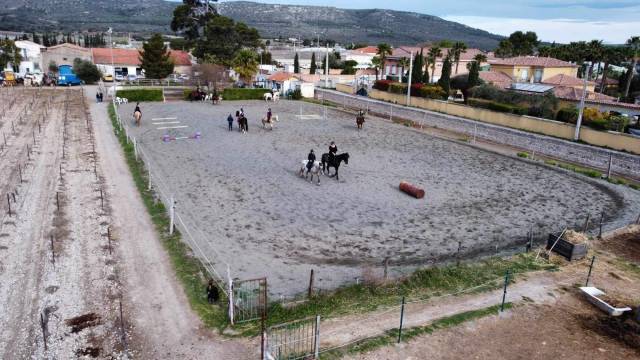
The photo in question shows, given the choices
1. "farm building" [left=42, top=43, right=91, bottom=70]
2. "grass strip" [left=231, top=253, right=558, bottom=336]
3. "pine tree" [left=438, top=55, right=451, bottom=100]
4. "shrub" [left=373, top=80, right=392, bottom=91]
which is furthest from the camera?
"farm building" [left=42, top=43, right=91, bottom=70]

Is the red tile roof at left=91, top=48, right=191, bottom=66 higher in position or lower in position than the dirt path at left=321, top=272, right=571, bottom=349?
higher

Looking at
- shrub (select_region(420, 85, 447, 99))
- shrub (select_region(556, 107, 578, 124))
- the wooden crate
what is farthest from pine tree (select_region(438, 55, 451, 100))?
the wooden crate

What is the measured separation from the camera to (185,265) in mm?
12438

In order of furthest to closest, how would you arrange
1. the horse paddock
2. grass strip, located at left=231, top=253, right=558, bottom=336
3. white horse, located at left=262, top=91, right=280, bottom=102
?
white horse, located at left=262, top=91, right=280, bottom=102, the horse paddock, grass strip, located at left=231, top=253, right=558, bottom=336

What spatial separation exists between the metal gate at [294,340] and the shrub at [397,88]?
38999 mm

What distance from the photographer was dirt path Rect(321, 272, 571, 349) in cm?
969

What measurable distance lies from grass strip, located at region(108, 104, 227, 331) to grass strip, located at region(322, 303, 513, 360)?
2.59 meters

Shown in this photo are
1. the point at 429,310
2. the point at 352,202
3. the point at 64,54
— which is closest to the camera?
the point at 429,310

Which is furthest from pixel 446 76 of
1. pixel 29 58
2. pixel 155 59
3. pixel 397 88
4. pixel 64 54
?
pixel 29 58

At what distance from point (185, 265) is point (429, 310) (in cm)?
630

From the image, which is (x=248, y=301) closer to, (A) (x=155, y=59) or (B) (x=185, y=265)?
(B) (x=185, y=265)

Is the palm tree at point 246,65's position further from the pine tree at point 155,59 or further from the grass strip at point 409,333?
the grass strip at point 409,333

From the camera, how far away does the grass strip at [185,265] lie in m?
10.2

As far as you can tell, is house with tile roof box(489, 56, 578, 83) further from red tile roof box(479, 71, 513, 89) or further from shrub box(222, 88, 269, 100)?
shrub box(222, 88, 269, 100)
